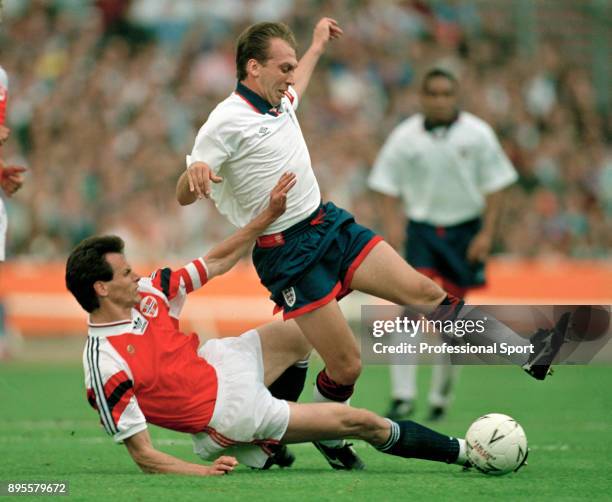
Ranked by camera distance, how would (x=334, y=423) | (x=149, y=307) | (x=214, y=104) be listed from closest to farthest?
1. (x=334, y=423)
2. (x=149, y=307)
3. (x=214, y=104)

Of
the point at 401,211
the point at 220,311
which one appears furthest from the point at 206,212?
the point at 401,211

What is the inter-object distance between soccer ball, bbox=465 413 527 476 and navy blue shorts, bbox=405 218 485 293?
397 centimetres

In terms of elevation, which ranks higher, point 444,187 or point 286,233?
point 286,233

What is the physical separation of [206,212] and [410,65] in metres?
4.65

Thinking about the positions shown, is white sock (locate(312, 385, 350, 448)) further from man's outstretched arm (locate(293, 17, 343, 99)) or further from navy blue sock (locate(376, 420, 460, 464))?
man's outstretched arm (locate(293, 17, 343, 99))

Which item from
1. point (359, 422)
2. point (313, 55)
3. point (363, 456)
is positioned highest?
point (313, 55)

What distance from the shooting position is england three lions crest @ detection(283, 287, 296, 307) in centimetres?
700

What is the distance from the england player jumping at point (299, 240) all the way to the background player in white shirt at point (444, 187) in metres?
3.31

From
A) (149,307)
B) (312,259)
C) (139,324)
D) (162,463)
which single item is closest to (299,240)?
(312,259)

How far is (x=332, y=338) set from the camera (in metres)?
6.91

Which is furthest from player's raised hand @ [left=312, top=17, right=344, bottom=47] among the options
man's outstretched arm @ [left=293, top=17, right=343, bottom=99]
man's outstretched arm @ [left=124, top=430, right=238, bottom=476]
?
man's outstretched arm @ [left=124, top=430, right=238, bottom=476]

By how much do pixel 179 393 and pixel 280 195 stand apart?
3.97 feet

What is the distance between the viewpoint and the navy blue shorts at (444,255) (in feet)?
34.6

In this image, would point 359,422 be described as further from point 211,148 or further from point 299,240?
point 211,148
